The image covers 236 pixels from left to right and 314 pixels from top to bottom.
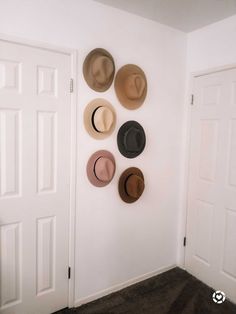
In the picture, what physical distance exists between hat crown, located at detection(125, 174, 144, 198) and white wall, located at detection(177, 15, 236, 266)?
583mm

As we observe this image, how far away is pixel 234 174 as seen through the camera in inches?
85.7

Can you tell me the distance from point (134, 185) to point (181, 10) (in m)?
1.44

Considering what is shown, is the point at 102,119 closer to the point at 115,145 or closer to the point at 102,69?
the point at 115,145

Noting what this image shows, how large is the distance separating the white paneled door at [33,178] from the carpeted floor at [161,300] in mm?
367

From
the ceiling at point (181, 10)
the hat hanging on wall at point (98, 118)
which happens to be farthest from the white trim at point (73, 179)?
the ceiling at point (181, 10)

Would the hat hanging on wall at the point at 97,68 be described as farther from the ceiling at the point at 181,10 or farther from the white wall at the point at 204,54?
the white wall at the point at 204,54

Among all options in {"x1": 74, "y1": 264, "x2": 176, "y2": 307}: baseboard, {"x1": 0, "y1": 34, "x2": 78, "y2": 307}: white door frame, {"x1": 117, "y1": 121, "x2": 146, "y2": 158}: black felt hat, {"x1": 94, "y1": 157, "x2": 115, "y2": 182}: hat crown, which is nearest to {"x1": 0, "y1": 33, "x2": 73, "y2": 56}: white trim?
{"x1": 0, "y1": 34, "x2": 78, "y2": 307}: white door frame

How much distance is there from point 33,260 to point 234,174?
170 cm

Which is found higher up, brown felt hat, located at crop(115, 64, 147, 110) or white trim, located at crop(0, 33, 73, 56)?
white trim, located at crop(0, 33, 73, 56)

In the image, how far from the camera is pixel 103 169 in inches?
80.7

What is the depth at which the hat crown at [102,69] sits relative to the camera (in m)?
1.92

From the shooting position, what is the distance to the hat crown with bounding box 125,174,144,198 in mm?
2213

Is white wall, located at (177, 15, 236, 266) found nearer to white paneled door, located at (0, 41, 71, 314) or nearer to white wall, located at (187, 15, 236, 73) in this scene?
white wall, located at (187, 15, 236, 73)

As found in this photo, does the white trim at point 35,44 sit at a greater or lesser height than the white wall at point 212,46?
lesser
